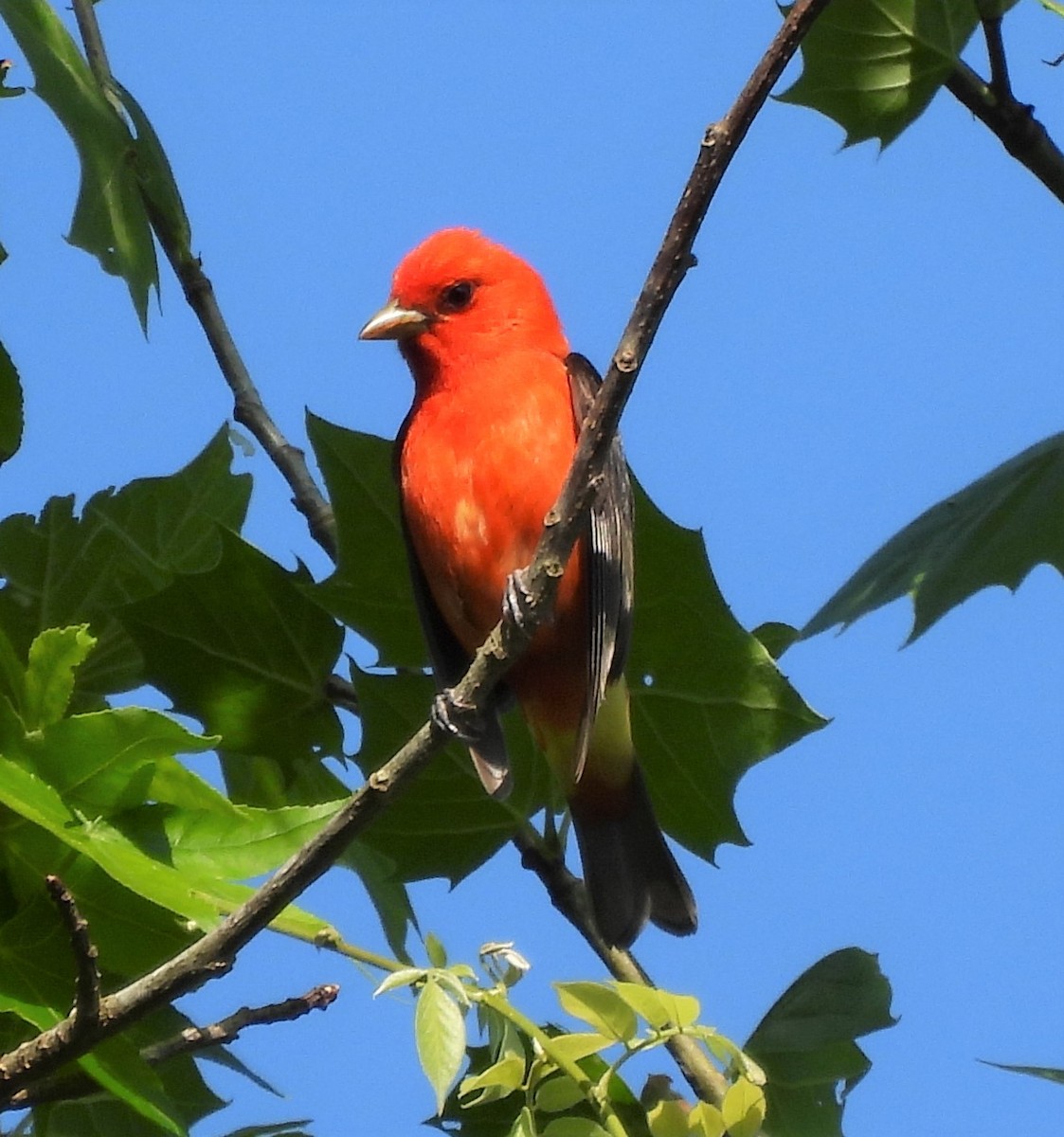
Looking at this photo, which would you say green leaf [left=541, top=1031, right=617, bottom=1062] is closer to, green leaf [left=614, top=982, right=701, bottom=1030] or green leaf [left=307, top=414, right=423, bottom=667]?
green leaf [left=614, top=982, right=701, bottom=1030]

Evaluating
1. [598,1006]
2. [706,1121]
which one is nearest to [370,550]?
[598,1006]

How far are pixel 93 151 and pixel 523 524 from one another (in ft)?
Answer: 4.87

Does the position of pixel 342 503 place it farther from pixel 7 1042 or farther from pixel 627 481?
pixel 7 1042

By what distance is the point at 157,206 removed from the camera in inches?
135

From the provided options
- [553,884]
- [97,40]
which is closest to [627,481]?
[553,884]

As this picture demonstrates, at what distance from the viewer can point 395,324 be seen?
15.1ft

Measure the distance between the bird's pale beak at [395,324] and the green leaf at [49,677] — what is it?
2254mm

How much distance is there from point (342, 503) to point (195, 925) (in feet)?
4.53

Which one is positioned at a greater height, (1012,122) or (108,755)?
(1012,122)

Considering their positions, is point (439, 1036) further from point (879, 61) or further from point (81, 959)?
point (879, 61)

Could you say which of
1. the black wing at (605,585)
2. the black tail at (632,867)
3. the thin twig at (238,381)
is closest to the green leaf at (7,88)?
the thin twig at (238,381)

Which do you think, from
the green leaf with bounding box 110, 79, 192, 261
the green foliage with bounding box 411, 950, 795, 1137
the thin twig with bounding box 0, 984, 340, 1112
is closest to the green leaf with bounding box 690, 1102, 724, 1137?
the green foliage with bounding box 411, 950, 795, 1137

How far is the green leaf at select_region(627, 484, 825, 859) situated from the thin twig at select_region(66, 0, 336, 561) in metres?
0.74

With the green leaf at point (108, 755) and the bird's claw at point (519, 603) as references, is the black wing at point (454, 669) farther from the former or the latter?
the green leaf at point (108, 755)
